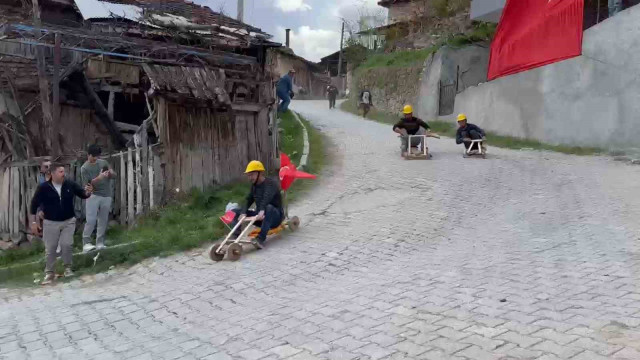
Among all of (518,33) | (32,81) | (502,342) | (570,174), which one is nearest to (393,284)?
(502,342)

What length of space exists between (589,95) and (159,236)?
36.0 feet

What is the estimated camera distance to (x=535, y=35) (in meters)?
16.0

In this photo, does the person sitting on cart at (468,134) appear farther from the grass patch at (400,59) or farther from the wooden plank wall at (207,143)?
the grass patch at (400,59)

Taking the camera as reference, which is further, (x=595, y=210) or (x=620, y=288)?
(x=595, y=210)

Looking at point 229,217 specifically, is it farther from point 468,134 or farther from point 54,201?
point 468,134

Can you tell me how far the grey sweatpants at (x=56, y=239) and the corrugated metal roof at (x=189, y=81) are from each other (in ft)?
11.6

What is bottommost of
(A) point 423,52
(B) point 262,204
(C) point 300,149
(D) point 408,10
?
(B) point 262,204

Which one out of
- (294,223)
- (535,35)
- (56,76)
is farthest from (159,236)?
(535,35)

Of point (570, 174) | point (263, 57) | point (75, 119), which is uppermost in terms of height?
point (263, 57)

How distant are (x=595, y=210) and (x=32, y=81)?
10055mm

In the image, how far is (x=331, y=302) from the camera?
5.61m

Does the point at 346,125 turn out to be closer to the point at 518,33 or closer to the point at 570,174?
the point at 518,33

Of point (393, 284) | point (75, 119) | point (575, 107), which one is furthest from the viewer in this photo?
point (575, 107)

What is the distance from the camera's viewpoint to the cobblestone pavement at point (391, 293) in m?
4.56
